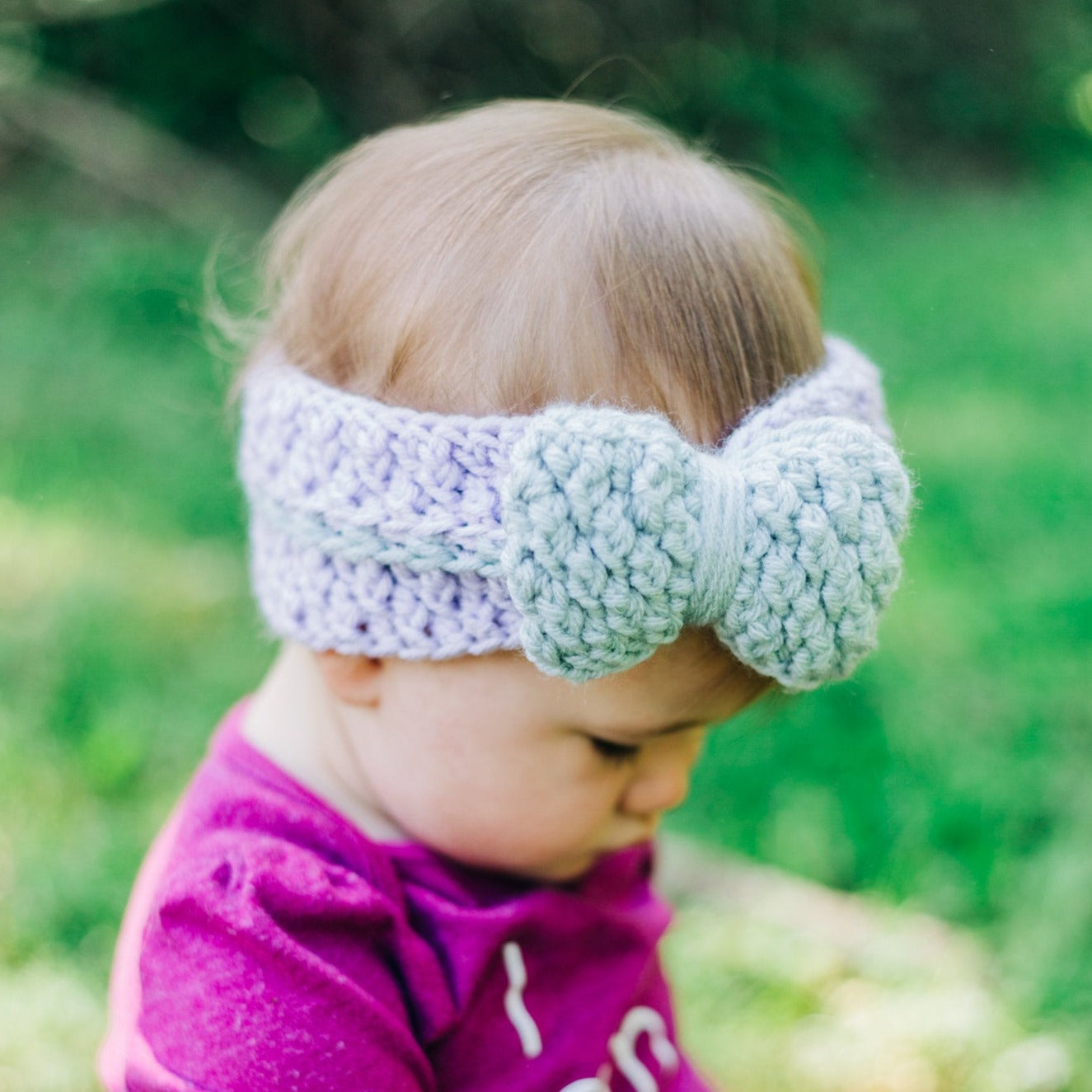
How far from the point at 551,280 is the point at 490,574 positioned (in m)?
0.27

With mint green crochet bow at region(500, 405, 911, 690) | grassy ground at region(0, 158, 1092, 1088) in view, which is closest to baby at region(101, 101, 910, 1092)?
mint green crochet bow at region(500, 405, 911, 690)

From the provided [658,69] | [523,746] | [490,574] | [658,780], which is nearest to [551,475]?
[490,574]

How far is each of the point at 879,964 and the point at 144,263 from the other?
11.0ft

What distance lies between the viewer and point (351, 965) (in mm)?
1257

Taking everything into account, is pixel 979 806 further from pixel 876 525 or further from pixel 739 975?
pixel 876 525

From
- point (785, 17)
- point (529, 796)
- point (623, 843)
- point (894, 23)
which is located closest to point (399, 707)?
point (529, 796)

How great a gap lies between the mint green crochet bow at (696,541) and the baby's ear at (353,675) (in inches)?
10.0

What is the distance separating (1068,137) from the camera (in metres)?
7.00

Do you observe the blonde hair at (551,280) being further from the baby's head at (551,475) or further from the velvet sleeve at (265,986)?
the velvet sleeve at (265,986)

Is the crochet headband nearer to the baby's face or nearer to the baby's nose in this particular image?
the baby's face

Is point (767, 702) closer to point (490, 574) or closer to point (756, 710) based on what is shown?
point (490, 574)

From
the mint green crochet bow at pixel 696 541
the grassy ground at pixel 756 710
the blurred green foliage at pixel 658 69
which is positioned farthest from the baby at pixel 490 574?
the blurred green foliage at pixel 658 69

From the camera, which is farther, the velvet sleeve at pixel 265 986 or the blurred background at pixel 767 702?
the blurred background at pixel 767 702

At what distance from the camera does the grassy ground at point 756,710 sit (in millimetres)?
1958
